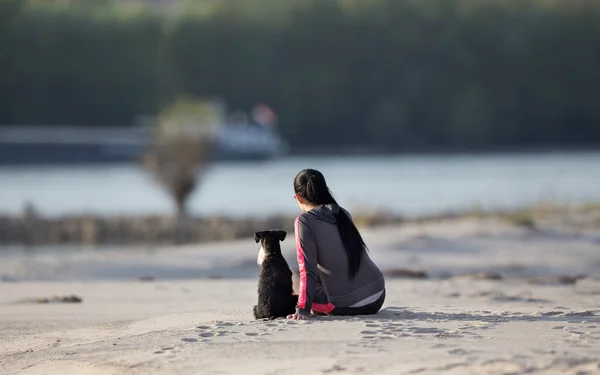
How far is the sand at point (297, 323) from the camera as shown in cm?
622

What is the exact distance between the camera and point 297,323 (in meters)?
7.29

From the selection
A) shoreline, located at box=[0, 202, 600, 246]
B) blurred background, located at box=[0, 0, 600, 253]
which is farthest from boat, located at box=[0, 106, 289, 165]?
shoreline, located at box=[0, 202, 600, 246]

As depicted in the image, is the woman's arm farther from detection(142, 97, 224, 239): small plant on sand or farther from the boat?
the boat

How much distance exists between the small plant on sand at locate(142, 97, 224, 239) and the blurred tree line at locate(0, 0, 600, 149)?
50.1 meters

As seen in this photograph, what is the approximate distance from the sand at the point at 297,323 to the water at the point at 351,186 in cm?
985

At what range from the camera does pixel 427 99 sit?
82.1 meters

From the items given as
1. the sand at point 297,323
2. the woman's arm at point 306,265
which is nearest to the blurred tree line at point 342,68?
the sand at point 297,323

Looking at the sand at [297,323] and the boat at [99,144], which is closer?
the sand at [297,323]

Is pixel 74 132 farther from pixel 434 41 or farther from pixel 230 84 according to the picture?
pixel 434 41

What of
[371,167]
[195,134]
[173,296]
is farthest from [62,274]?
[371,167]

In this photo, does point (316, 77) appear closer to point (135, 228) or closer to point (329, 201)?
point (135, 228)

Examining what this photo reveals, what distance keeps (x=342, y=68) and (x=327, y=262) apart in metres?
78.2

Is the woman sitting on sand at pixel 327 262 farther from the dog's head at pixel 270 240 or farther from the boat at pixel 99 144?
the boat at pixel 99 144

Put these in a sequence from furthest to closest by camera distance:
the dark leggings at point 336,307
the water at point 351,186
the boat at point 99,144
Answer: the boat at point 99,144, the water at point 351,186, the dark leggings at point 336,307
